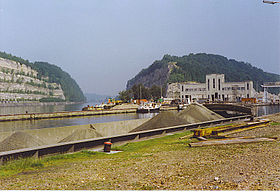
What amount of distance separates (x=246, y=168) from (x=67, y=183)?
514 centimetres

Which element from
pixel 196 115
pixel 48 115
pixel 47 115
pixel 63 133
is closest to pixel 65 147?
pixel 63 133

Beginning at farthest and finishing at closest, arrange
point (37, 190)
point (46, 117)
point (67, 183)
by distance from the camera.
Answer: point (46, 117) < point (67, 183) < point (37, 190)

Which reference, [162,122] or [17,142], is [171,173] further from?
[162,122]

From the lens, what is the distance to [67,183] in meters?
6.75

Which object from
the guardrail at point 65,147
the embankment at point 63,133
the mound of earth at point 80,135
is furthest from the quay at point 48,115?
the guardrail at point 65,147

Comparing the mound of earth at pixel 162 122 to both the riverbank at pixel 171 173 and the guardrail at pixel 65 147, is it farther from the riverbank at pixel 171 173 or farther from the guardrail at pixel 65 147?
the riverbank at pixel 171 173

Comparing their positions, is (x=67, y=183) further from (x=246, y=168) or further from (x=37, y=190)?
(x=246, y=168)

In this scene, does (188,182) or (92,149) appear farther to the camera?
(92,149)

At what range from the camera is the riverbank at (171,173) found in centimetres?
609

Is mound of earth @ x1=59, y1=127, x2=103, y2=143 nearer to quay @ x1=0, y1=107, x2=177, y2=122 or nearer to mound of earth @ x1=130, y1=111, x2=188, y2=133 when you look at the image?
mound of earth @ x1=130, y1=111, x2=188, y2=133

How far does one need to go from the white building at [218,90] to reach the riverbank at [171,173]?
107 m

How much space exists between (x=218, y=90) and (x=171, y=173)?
117 meters

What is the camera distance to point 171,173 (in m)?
7.31

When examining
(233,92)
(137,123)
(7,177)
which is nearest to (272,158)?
(7,177)
